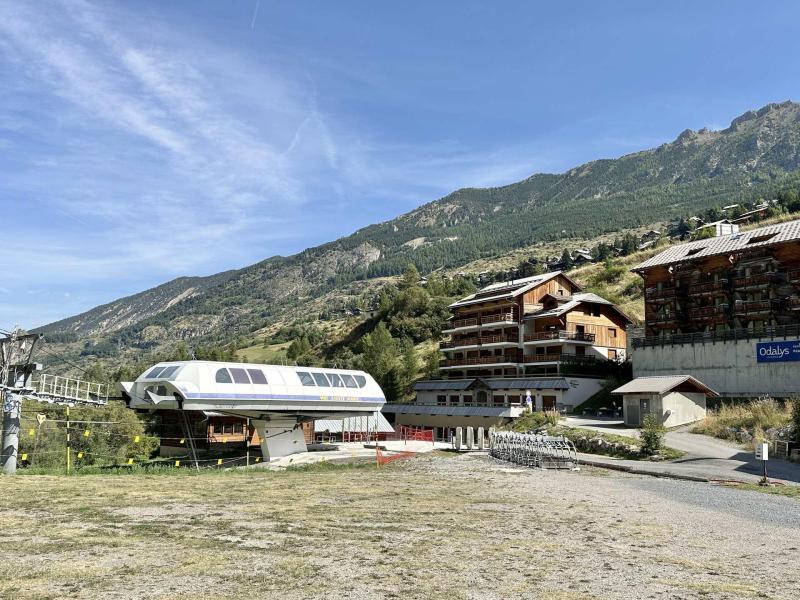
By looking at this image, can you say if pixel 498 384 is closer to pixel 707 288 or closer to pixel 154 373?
pixel 707 288

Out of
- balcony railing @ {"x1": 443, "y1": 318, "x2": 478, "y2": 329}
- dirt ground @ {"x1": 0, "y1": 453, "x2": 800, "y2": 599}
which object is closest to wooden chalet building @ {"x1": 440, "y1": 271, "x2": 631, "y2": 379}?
balcony railing @ {"x1": 443, "y1": 318, "x2": 478, "y2": 329}

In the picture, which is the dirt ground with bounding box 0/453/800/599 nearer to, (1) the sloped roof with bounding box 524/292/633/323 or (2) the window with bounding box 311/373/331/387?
(2) the window with bounding box 311/373/331/387

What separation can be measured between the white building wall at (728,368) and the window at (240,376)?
40.7 metres

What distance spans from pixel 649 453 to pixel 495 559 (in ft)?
96.3

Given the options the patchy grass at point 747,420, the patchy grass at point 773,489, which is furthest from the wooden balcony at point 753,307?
the patchy grass at point 773,489

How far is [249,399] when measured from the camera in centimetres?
3731

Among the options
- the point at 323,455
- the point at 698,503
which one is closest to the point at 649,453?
the point at 698,503

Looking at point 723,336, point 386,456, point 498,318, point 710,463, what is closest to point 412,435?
point 498,318

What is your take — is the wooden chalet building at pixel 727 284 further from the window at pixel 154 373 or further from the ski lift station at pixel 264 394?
the window at pixel 154 373

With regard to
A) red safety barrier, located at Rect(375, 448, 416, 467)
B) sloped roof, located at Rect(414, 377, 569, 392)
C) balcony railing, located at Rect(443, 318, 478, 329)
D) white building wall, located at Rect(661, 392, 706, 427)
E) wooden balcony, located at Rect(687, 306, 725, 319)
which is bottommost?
red safety barrier, located at Rect(375, 448, 416, 467)

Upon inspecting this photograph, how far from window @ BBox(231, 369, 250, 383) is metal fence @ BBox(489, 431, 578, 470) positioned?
16644mm

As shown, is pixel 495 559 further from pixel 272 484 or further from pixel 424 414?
pixel 424 414

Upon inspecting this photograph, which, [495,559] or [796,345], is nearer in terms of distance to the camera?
[495,559]

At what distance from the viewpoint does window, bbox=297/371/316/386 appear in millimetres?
41469
